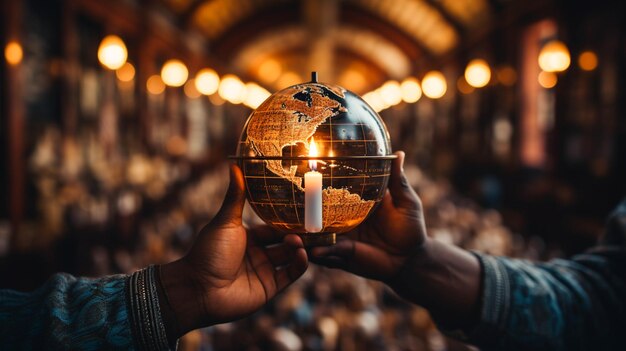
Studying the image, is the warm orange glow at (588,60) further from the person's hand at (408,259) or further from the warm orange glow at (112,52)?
the person's hand at (408,259)

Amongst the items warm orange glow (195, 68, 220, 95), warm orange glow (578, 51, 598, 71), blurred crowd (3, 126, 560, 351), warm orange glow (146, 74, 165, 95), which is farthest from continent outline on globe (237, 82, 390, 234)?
warm orange glow (146, 74, 165, 95)

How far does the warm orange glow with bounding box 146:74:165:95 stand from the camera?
13.4 meters

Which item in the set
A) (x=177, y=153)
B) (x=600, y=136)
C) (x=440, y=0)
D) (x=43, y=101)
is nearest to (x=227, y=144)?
(x=177, y=153)

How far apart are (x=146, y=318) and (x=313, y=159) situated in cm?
67

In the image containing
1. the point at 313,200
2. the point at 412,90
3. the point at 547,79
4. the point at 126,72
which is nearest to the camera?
the point at 313,200

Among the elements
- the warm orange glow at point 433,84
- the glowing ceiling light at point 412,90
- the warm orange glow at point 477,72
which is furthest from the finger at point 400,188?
the glowing ceiling light at point 412,90

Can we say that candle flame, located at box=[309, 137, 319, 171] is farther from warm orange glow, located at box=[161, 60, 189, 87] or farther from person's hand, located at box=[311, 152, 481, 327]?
warm orange glow, located at box=[161, 60, 189, 87]

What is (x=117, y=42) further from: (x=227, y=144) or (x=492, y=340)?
(x=227, y=144)

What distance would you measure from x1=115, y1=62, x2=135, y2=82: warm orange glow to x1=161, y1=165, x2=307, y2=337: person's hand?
10487 millimetres

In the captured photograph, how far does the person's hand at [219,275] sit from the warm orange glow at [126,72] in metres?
10.5

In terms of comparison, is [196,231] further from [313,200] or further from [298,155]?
[313,200]

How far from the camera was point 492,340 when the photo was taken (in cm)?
204

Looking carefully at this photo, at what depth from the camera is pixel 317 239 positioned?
1.76 metres

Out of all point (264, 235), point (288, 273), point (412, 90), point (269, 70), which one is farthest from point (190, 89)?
point (269, 70)
